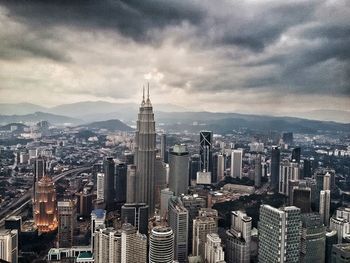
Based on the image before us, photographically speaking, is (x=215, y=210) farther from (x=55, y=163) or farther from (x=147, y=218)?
(x=55, y=163)

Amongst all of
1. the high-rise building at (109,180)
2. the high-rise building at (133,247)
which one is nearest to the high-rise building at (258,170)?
the high-rise building at (109,180)

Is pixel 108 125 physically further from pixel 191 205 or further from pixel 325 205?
pixel 325 205

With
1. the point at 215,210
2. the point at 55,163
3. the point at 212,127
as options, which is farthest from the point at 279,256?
the point at 55,163

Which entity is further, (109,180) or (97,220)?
(109,180)

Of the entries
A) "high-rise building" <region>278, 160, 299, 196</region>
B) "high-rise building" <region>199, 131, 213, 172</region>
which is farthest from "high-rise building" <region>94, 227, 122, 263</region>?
"high-rise building" <region>199, 131, 213, 172</region>

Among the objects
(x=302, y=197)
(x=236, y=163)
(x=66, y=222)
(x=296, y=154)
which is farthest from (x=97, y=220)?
(x=296, y=154)

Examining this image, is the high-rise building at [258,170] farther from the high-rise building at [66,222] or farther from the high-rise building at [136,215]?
the high-rise building at [66,222]
